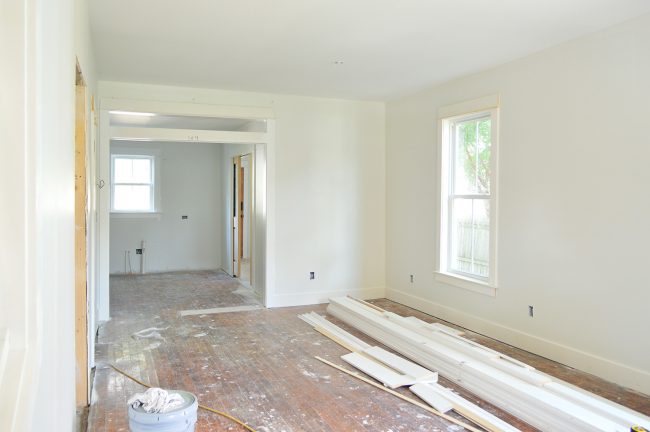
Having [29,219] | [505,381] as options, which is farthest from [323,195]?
[29,219]

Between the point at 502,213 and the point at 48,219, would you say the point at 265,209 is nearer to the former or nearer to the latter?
the point at 502,213

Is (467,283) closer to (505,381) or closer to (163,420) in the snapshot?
(505,381)

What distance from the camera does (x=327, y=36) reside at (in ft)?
13.6

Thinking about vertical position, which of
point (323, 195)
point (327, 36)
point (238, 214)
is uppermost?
point (327, 36)

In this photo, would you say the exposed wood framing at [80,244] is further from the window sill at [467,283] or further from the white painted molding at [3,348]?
the window sill at [467,283]

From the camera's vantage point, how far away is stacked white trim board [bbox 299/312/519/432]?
3212 millimetres

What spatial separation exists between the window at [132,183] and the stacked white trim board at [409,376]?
5.63 meters

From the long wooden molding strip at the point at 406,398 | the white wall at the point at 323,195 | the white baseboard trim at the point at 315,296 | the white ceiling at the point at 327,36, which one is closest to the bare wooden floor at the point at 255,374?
the long wooden molding strip at the point at 406,398

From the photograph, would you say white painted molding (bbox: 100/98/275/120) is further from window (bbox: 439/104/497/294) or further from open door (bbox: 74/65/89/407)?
open door (bbox: 74/65/89/407)

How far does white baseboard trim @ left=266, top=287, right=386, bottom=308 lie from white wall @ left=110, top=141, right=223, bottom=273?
377cm

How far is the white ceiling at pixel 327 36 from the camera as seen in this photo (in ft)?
11.5

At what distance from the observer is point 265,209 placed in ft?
21.2

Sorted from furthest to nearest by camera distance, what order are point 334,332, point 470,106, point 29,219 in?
point 470,106
point 334,332
point 29,219

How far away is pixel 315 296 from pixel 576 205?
3.59m
